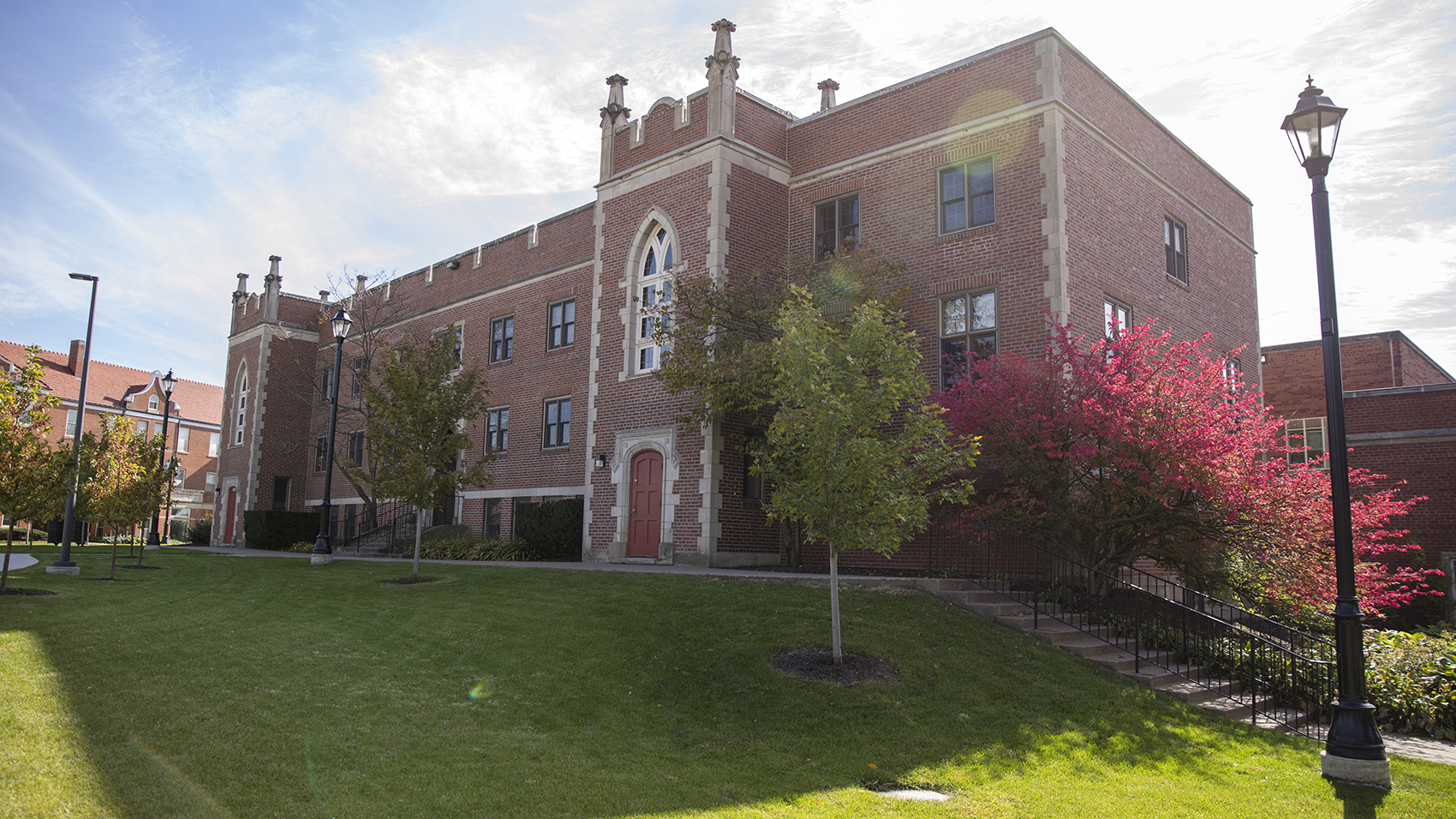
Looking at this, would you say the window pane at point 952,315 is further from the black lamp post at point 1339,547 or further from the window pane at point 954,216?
the black lamp post at point 1339,547

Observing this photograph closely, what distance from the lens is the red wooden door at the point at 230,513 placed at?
37312 millimetres

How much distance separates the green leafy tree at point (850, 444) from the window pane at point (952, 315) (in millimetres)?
6461

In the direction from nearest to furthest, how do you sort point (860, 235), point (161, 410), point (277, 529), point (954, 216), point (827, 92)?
1. point (954, 216)
2. point (860, 235)
3. point (827, 92)
4. point (277, 529)
5. point (161, 410)

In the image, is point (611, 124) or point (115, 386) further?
point (115, 386)

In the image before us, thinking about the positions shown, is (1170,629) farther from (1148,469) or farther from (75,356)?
(75,356)

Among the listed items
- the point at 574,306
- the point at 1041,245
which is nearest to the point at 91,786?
the point at 1041,245

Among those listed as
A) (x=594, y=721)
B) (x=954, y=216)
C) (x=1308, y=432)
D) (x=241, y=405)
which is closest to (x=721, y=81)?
(x=954, y=216)

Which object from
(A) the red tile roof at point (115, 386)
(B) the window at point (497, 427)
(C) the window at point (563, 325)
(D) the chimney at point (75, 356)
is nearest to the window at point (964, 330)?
(C) the window at point (563, 325)

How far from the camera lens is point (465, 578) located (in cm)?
1661

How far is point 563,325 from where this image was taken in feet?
86.6

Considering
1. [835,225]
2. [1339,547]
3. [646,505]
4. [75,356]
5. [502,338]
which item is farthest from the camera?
[75,356]

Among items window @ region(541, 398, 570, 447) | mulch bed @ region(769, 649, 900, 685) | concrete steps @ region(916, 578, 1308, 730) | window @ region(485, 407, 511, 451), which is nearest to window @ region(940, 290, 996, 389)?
concrete steps @ region(916, 578, 1308, 730)

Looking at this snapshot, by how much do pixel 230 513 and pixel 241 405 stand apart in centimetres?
466

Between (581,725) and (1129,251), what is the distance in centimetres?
1492
